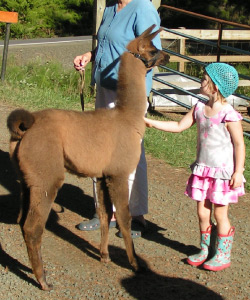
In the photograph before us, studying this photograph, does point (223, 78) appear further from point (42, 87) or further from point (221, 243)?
point (42, 87)

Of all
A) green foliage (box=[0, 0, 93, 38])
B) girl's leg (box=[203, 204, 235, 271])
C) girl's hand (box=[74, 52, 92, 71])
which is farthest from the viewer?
green foliage (box=[0, 0, 93, 38])

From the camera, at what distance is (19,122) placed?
4.39 m

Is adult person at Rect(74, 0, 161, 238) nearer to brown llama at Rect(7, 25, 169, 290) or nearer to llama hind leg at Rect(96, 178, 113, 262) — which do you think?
brown llama at Rect(7, 25, 169, 290)

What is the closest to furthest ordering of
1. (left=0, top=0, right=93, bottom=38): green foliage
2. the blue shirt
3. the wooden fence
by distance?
the blue shirt, the wooden fence, (left=0, top=0, right=93, bottom=38): green foliage

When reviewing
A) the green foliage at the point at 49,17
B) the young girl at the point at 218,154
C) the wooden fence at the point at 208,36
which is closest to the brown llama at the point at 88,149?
the young girl at the point at 218,154

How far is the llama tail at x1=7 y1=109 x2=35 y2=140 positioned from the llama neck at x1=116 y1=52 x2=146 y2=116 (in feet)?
2.86

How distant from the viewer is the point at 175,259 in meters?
5.23

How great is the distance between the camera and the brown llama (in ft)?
14.7

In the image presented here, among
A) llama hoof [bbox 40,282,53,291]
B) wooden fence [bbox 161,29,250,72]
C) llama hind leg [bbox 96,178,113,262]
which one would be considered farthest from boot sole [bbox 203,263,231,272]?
wooden fence [bbox 161,29,250,72]

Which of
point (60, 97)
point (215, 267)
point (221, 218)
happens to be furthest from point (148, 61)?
point (60, 97)

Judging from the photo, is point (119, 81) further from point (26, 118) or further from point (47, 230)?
point (47, 230)

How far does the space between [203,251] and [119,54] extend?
194 cm

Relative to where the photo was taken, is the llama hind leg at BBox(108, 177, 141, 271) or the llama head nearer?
the llama hind leg at BBox(108, 177, 141, 271)

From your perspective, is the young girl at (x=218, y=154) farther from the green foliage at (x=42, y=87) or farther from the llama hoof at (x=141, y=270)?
the green foliage at (x=42, y=87)
